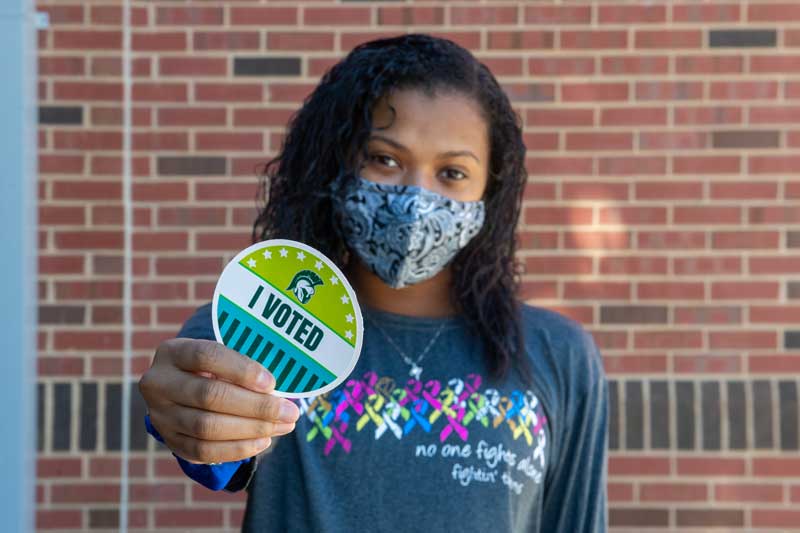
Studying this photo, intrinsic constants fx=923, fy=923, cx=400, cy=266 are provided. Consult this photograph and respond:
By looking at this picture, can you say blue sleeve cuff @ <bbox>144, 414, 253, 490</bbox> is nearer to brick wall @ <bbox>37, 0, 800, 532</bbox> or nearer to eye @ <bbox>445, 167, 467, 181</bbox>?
eye @ <bbox>445, 167, 467, 181</bbox>

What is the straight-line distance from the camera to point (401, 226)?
207 centimetres

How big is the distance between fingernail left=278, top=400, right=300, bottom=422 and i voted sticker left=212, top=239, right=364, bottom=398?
8cm

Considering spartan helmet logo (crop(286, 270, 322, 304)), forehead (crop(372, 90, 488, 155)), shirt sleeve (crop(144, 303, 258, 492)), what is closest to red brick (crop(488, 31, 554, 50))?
forehead (crop(372, 90, 488, 155))

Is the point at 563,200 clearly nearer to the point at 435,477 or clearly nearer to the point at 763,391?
the point at 763,391

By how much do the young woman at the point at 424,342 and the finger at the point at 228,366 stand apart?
300 mm

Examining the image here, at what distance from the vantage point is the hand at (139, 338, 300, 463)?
1.51 meters

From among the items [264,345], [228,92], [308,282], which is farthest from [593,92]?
[264,345]

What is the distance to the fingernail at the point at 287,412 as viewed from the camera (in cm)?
152

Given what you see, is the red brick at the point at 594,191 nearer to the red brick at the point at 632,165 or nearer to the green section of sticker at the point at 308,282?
the red brick at the point at 632,165

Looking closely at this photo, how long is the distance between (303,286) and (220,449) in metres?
0.34

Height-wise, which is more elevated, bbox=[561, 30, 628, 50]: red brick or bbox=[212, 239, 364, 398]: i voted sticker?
bbox=[561, 30, 628, 50]: red brick

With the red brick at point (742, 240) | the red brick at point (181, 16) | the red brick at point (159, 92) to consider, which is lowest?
the red brick at point (742, 240)

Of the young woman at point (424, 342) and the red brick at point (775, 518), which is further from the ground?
the young woman at point (424, 342)

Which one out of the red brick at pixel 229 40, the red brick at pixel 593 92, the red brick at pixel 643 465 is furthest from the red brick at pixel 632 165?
the red brick at pixel 229 40
